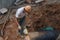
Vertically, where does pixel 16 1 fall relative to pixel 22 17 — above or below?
below

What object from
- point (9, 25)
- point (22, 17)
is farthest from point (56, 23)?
point (22, 17)

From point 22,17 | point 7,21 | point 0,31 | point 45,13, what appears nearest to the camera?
point 22,17

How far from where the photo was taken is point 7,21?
7945mm

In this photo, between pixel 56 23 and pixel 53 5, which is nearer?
pixel 56 23

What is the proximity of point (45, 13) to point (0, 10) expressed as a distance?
2.25 m

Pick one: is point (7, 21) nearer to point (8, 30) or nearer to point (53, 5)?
point (8, 30)

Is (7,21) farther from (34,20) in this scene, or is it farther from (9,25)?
(34,20)

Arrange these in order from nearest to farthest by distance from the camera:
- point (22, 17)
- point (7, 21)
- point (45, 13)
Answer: point (22, 17) < point (7, 21) < point (45, 13)

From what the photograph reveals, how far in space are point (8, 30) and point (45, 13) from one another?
2.13 m

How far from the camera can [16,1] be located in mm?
9586

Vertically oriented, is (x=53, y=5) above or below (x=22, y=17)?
below

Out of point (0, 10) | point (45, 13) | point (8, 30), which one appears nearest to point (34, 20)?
point (45, 13)

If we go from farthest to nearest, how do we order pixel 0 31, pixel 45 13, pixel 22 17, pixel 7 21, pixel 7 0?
pixel 7 0 < pixel 45 13 < pixel 7 21 < pixel 0 31 < pixel 22 17

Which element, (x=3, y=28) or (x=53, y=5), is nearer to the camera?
(x=3, y=28)
